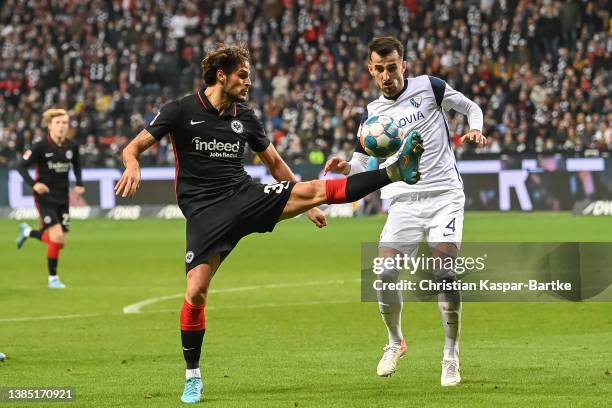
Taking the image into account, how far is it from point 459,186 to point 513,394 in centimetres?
187

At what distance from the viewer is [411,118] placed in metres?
9.16

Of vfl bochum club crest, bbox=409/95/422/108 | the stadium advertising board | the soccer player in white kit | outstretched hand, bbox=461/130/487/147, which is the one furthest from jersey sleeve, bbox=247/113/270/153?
the stadium advertising board

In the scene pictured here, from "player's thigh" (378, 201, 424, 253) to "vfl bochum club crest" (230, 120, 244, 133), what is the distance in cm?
154

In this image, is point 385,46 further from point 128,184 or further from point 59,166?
point 59,166

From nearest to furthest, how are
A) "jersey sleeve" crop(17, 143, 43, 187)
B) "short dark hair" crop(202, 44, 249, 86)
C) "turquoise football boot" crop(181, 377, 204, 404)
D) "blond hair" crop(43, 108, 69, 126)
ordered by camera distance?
"turquoise football boot" crop(181, 377, 204, 404)
"short dark hair" crop(202, 44, 249, 86)
"blond hair" crop(43, 108, 69, 126)
"jersey sleeve" crop(17, 143, 43, 187)

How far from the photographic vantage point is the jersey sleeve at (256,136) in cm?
851

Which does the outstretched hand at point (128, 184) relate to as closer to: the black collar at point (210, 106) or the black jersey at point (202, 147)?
the black jersey at point (202, 147)

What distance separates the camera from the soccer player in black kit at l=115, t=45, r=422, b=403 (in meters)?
8.14

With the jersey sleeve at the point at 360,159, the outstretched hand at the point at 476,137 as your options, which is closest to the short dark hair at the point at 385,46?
the jersey sleeve at the point at 360,159

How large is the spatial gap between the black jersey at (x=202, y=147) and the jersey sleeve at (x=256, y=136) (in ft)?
0.30

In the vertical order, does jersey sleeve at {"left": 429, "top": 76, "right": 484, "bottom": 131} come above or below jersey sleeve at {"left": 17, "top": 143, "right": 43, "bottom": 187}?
above

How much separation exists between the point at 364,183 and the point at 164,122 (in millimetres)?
1399

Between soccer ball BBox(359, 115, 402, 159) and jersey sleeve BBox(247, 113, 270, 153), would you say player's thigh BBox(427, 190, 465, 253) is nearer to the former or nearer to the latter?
soccer ball BBox(359, 115, 402, 159)

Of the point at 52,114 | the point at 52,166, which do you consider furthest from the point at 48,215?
the point at 52,114
